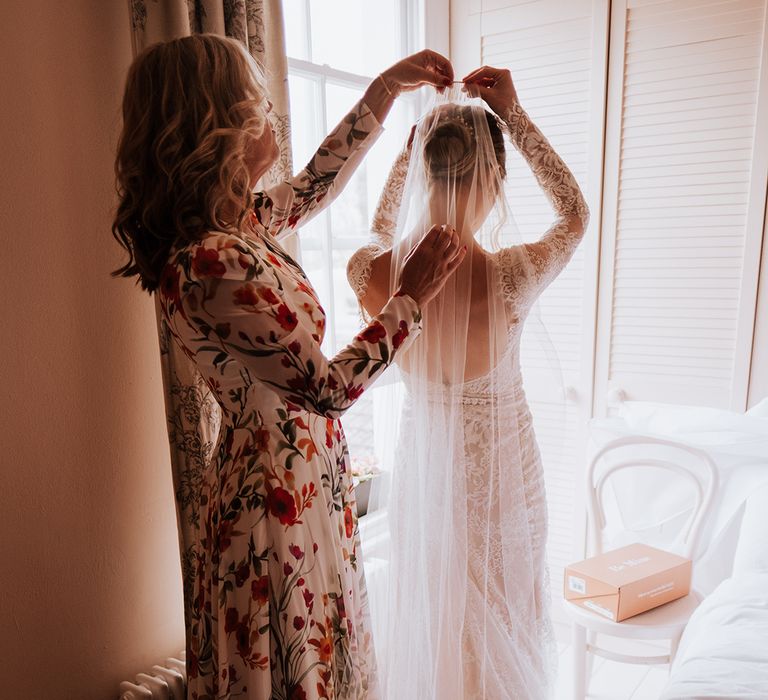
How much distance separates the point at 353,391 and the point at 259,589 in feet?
1.18

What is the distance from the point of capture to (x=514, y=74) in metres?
2.19

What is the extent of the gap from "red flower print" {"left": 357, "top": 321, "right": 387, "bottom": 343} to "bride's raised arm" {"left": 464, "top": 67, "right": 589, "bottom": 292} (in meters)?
0.36

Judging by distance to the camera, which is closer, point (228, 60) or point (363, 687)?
point (228, 60)

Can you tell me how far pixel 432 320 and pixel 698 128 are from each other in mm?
1270

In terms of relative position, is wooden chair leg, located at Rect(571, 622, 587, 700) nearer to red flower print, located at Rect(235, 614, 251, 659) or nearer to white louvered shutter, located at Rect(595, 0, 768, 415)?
white louvered shutter, located at Rect(595, 0, 768, 415)

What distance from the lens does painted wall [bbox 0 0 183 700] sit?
3.73 feet

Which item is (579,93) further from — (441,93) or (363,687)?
(363,687)

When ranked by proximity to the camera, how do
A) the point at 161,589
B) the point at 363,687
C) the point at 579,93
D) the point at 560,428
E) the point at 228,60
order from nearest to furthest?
the point at 228,60 → the point at 363,687 → the point at 560,428 → the point at 161,589 → the point at 579,93

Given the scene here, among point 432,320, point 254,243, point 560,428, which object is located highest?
point 254,243

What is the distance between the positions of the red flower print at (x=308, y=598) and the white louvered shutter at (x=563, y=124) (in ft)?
3.65

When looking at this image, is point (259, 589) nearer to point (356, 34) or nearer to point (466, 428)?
point (466, 428)

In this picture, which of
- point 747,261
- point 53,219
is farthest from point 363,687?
point 747,261

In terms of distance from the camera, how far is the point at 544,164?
1211 millimetres

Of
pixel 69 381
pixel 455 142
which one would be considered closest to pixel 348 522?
pixel 69 381
